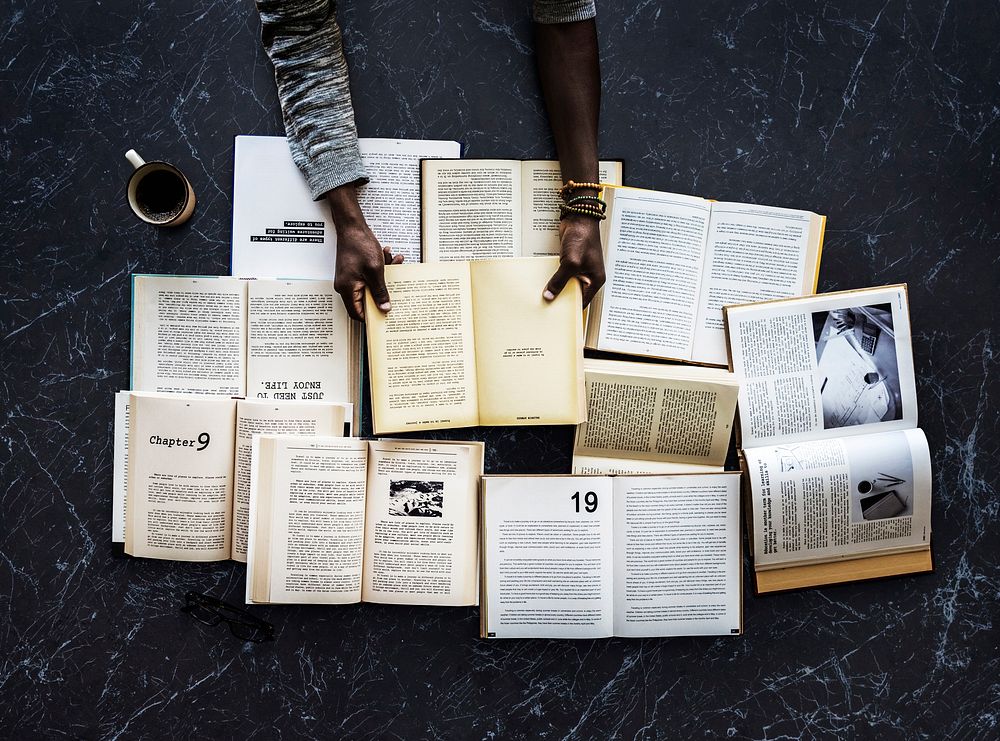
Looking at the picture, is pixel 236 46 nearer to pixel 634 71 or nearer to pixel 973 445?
pixel 634 71

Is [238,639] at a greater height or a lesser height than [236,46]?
lesser

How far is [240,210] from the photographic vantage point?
1016 millimetres

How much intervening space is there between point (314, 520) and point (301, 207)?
45 centimetres

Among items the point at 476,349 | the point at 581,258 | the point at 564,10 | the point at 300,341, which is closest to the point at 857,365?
the point at 581,258

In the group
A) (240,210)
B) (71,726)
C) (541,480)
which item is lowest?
(71,726)

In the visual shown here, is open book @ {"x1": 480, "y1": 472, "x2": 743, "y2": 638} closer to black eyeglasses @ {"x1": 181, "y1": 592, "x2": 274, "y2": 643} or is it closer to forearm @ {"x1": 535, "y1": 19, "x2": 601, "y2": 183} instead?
black eyeglasses @ {"x1": 181, "y1": 592, "x2": 274, "y2": 643}

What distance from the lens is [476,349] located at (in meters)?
0.97

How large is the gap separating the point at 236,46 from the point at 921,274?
1.07 meters

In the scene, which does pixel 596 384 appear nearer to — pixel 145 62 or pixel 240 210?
pixel 240 210

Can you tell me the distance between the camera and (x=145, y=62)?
1032 millimetres

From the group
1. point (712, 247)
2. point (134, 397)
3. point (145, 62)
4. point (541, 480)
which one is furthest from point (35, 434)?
point (712, 247)

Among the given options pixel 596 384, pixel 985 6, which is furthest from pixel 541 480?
pixel 985 6

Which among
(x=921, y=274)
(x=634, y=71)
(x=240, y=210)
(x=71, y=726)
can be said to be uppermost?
(x=634, y=71)

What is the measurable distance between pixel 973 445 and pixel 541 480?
649 mm
